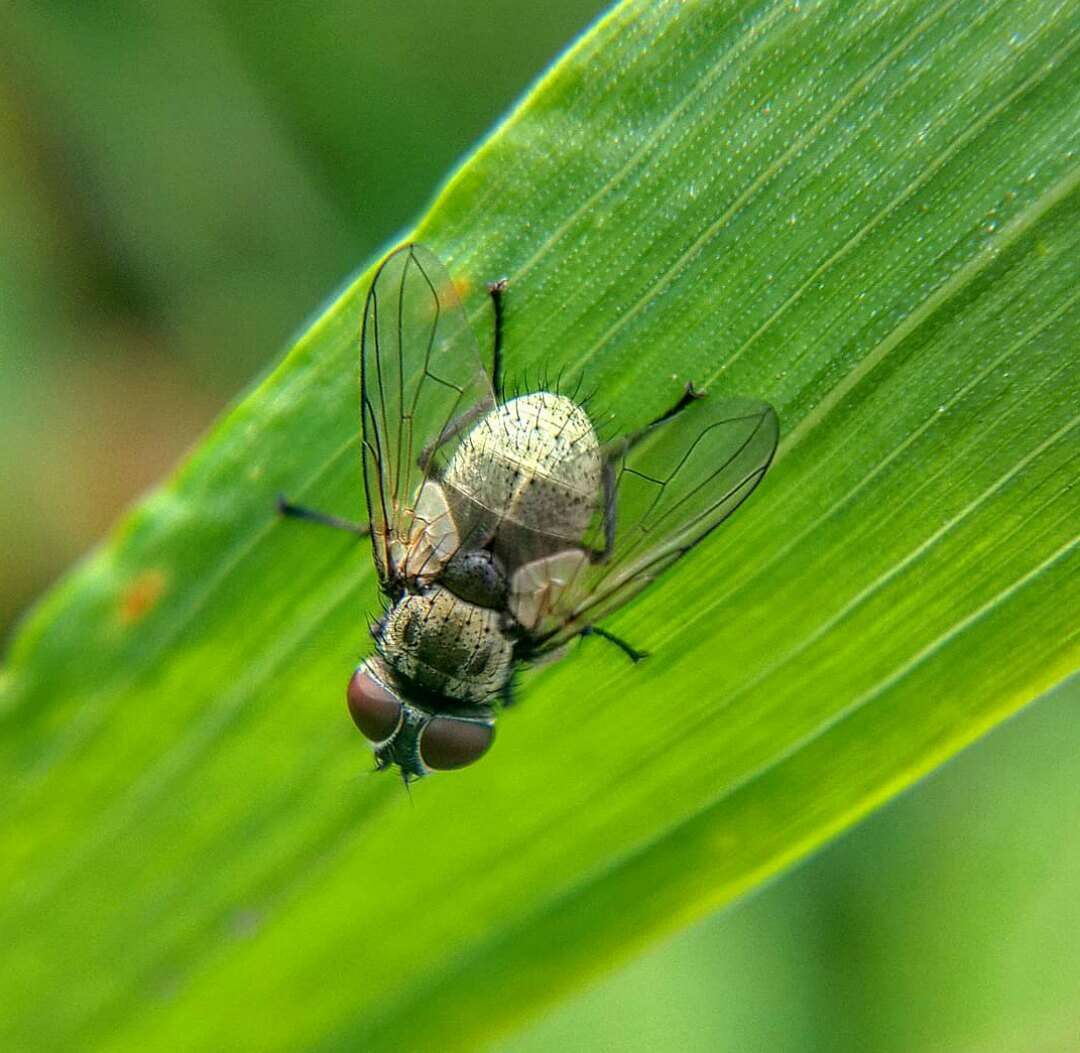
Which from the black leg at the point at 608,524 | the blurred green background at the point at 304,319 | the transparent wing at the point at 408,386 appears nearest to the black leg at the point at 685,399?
the black leg at the point at 608,524

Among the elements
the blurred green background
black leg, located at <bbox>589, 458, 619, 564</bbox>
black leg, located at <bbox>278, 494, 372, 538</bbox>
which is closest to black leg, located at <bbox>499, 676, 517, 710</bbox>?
black leg, located at <bbox>589, 458, 619, 564</bbox>

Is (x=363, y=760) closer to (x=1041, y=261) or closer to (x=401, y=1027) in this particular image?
(x=401, y=1027)

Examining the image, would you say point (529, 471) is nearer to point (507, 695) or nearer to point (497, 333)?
point (497, 333)

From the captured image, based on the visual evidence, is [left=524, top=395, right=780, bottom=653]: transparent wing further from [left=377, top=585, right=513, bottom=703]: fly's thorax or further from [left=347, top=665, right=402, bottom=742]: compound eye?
[left=347, top=665, right=402, bottom=742]: compound eye

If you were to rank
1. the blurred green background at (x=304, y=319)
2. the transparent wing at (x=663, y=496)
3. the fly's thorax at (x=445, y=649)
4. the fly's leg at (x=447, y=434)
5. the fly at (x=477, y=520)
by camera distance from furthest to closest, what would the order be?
1. the blurred green background at (x=304, y=319)
2. the fly's leg at (x=447, y=434)
3. the fly's thorax at (x=445, y=649)
4. the fly at (x=477, y=520)
5. the transparent wing at (x=663, y=496)

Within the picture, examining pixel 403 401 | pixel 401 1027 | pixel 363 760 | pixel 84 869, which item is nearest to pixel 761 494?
pixel 403 401

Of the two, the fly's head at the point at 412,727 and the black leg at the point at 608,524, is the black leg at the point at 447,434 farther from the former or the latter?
the fly's head at the point at 412,727

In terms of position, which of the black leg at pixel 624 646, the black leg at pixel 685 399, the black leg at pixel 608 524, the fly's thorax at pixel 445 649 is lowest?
the fly's thorax at pixel 445 649
